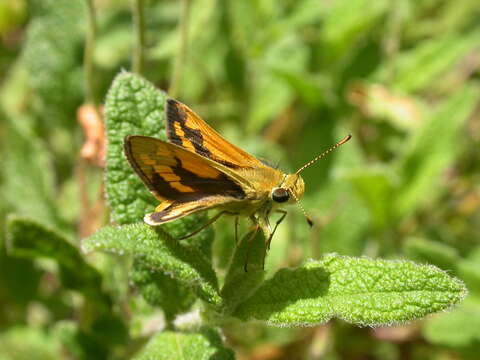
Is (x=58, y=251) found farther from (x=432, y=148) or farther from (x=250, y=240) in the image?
(x=432, y=148)

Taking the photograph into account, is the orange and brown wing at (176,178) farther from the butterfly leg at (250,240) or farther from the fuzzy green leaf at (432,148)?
the fuzzy green leaf at (432,148)

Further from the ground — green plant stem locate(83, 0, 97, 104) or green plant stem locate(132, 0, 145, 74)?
green plant stem locate(83, 0, 97, 104)

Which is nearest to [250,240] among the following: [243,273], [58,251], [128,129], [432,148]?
[243,273]

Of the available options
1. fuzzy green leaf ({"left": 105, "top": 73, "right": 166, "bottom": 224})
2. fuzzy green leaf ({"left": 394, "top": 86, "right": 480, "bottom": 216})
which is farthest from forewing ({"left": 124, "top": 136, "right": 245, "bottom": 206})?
fuzzy green leaf ({"left": 394, "top": 86, "right": 480, "bottom": 216})

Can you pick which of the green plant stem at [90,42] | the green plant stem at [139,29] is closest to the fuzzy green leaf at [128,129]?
the green plant stem at [139,29]

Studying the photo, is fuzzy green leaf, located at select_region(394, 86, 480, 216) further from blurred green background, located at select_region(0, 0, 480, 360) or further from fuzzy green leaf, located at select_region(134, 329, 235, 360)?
fuzzy green leaf, located at select_region(134, 329, 235, 360)

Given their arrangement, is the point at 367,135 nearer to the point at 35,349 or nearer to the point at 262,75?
the point at 262,75

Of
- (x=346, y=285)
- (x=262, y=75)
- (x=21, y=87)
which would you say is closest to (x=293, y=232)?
(x=262, y=75)
